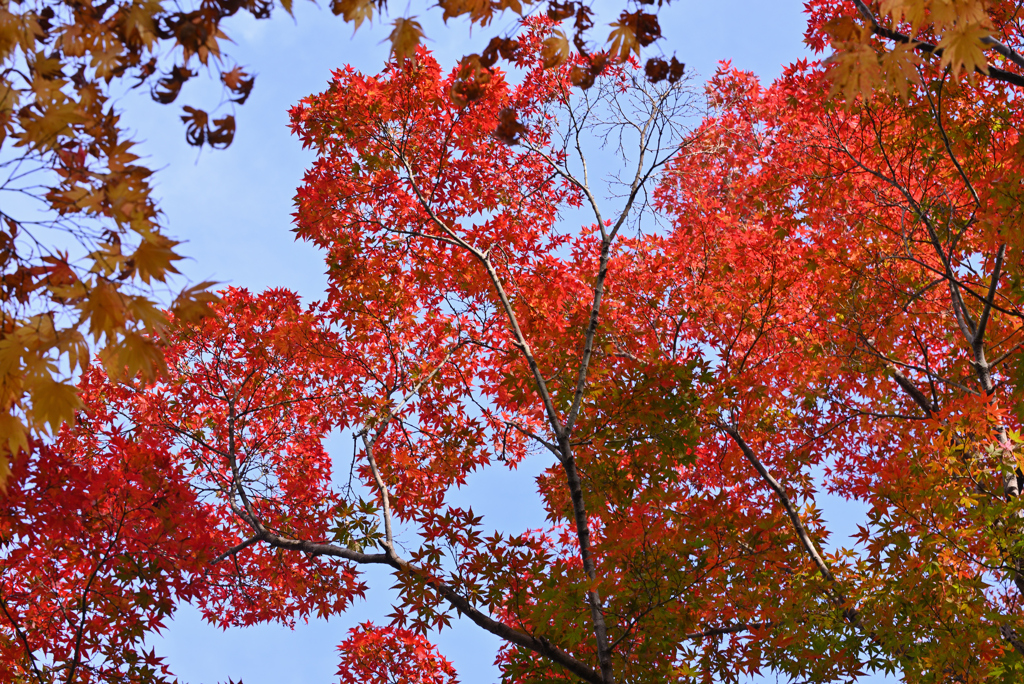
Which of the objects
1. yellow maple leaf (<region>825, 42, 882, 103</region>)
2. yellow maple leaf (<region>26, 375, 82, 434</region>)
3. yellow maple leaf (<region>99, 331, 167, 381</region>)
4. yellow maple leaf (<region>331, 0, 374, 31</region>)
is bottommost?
yellow maple leaf (<region>26, 375, 82, 434</region>)

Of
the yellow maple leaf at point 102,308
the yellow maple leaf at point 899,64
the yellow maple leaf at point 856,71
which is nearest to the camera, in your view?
the yellow maple leaf at point 102,308

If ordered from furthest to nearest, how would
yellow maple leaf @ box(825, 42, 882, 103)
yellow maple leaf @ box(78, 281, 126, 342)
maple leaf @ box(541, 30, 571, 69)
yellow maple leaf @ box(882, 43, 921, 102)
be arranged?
1. maple leaf @ box(541, 30, 571, 69)
2. yellow maple leaf @ box(882, 43, 921, 102)
3. yellow maple leaf @ box(825, 42, 882, 103)
4. yellow maple leaf @ box(78, 281, 126, 342)

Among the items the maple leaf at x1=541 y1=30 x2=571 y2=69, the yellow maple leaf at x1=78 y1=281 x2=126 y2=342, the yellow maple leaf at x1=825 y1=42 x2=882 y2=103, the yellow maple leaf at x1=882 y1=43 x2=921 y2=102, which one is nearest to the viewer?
the yellow maple leaf at x1=78 y1=281 x2=126 y2=342

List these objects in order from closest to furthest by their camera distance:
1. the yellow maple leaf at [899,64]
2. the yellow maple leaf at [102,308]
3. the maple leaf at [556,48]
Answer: the yellow maple leaf at [102,308] < the yellow maple leaf at [899,64] < the maple leaf at [556,48]

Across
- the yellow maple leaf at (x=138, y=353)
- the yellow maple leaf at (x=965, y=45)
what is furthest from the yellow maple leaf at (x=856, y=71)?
the yellow maple leaf at (x=138, y=353)

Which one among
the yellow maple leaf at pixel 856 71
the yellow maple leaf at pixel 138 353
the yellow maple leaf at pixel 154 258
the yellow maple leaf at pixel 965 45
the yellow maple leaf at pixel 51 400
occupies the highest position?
the yellow maple leaf at pixel 965 45

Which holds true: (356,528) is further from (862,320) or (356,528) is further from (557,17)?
(862,320)

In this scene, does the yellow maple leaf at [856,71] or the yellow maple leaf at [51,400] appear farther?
the yellow maple leaf at [856,71]

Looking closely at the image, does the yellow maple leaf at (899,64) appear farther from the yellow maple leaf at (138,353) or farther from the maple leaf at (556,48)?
the yellow maple leaf at (138,353)

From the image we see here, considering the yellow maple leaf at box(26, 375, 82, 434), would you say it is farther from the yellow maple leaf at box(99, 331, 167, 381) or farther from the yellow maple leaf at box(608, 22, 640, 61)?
the yellow maple leaf at box(608, 22, 640, 61)

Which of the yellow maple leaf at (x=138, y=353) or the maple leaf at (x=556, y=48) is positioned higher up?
the maple leaf at (x=556, y=48)

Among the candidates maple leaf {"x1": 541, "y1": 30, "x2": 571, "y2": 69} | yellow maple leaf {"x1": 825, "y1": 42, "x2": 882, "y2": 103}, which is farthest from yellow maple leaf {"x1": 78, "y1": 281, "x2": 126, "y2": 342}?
yellow maple leaf {"x1": 825, "y1": 42, "x2": 882, "y2": 103}

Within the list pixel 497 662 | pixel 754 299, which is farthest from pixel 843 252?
pixel 497 662

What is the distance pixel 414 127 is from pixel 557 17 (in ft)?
11.7
